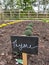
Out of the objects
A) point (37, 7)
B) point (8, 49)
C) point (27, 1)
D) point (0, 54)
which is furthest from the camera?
point (37, 7)

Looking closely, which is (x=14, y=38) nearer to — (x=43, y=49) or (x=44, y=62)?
(x=44, y=62)

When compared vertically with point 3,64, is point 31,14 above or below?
below

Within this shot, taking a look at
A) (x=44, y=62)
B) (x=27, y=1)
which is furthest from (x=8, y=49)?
(x=27, y=1)

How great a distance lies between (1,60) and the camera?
3.35m

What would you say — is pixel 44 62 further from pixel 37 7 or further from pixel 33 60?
pixel 37 7

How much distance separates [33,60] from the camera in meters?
3.36

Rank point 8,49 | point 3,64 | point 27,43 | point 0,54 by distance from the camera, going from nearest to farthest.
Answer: point 27,43, point 3,64, point 0,54, point 8,49

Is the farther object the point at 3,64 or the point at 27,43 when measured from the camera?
the point at 3,64

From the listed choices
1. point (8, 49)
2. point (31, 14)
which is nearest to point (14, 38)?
point (8, 49)

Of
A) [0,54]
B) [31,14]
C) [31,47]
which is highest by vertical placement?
[31,47]

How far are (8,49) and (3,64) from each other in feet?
2.64

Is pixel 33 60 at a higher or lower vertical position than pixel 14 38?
lower

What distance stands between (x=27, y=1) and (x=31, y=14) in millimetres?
3891

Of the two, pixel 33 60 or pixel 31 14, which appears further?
pixel 31 14
